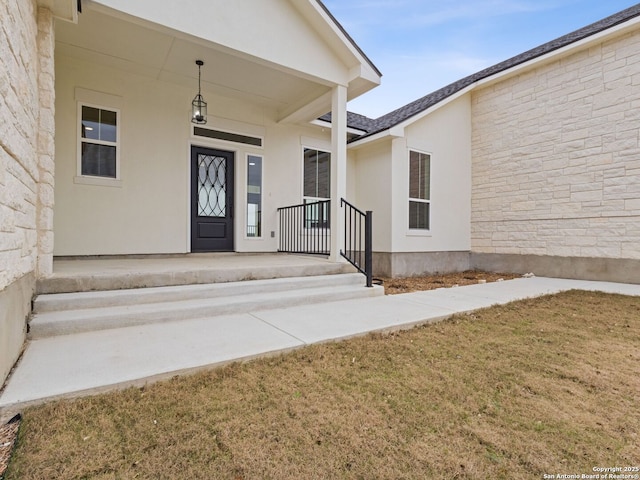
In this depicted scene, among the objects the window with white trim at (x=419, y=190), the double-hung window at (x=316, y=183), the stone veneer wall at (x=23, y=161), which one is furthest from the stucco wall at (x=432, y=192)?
the stone veneer wall at (x=23, y=161)

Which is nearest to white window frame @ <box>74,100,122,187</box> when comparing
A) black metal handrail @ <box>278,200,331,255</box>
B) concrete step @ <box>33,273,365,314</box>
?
concrete step @ <box>33,273,365,314</box>

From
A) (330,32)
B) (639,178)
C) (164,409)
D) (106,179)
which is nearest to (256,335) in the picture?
(164,409)

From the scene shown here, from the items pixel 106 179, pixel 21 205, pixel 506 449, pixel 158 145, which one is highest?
pixel 158 145

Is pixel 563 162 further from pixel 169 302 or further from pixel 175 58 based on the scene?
pixel 169 302

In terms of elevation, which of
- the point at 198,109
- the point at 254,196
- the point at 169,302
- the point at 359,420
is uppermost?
the point at 198,109

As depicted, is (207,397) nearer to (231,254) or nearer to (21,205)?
(21,205)

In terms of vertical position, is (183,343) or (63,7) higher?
(63,7)

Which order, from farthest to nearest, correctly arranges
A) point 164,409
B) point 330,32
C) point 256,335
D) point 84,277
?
point 330,32 < point 84,277 < point 256,335 < point 164,409

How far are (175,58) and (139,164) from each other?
1.84 metres

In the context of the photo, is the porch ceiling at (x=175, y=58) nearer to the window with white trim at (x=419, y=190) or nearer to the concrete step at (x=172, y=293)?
the window with white trim at (x=419, y=190)

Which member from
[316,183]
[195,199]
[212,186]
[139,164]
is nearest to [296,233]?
[316,183]

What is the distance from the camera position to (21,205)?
96.0 inches

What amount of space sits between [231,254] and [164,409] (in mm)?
4712

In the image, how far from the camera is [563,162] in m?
6.89
